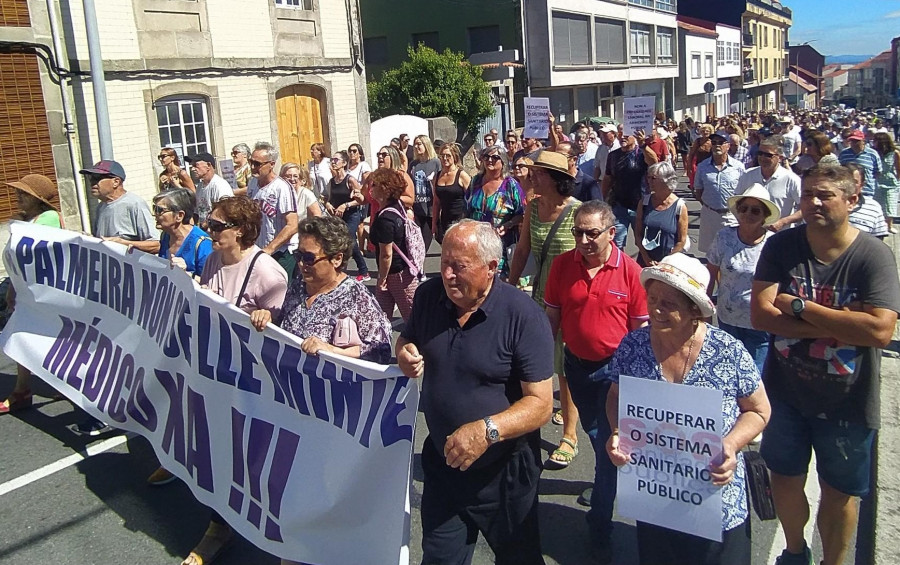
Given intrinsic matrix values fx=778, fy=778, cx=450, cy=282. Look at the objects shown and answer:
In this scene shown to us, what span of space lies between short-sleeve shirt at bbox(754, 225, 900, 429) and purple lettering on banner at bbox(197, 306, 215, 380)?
256 cm

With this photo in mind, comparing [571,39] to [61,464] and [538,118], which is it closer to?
[538,118]

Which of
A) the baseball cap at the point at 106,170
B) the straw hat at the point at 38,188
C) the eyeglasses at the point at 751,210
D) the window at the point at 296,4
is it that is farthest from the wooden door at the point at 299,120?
the eyeglasses at the point at 751,210

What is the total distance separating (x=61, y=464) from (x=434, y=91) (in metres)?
20.3

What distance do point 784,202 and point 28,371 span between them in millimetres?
6021

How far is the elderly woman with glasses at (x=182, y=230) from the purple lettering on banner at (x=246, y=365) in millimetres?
1385

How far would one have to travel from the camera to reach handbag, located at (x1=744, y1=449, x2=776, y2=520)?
272 cm

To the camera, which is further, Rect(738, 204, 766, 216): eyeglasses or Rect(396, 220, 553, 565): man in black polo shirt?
Rect(738, 204, 766, 216): eyeglasses

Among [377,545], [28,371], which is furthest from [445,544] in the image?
[28,371]

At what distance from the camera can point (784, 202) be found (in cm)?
648

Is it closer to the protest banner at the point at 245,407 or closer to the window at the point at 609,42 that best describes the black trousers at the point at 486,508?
the protest banner at the point at 245,407

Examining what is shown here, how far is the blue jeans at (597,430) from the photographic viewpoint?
11.9 ft

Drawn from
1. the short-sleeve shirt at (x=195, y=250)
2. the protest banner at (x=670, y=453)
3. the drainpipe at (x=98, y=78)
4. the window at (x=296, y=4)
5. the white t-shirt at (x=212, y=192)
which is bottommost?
the protest banner at (x=670, y=453)

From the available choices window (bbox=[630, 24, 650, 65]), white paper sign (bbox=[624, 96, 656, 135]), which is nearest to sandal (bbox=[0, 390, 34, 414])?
white paper sign (bbox=[624, 96, 656, 135])

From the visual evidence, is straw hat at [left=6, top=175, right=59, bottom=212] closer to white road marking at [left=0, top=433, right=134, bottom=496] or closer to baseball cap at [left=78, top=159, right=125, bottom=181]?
baseball cap at [left=78, top=159, right=125, bottom=181]
